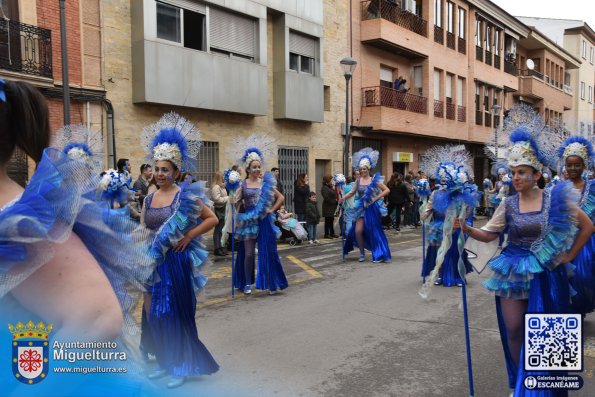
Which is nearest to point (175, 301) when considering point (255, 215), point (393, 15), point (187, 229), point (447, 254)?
point (187, 229)

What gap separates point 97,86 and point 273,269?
7668 millimetres

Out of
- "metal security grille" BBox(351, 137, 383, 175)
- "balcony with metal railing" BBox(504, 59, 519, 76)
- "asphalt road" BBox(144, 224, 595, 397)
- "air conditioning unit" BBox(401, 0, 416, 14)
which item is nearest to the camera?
"asphalt road" BBox(144, 224, 595, 397)

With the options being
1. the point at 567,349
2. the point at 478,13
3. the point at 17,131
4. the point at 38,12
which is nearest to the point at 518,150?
the point at 567,349

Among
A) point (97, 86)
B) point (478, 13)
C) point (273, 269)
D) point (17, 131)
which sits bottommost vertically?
point (273, 269)

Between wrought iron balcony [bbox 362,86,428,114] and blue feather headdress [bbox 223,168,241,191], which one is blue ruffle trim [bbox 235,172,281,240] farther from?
wrought iron balcony [bbox 362,86,428,114]

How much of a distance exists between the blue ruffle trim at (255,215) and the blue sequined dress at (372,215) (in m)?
→ 3.37

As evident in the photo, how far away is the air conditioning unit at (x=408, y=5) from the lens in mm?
24578

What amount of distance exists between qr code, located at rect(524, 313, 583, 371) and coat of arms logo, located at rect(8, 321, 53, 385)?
3.16 m

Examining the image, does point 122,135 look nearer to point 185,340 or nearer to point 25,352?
point 185,340

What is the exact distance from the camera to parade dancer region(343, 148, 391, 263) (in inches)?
420

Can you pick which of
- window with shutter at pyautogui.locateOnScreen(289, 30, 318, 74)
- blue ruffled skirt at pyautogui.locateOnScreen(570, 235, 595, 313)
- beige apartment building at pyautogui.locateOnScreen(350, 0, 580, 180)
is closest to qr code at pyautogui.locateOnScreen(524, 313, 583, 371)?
blue ruffled skirt at pyautogui.locateOnScreen(570, 235, 595, 313)

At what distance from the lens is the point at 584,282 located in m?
5.34

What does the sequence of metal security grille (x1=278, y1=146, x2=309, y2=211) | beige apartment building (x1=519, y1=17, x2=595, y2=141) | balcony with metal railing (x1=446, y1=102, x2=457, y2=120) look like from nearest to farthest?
metal security grille (x1=278, y1=146, x2=309, y2=211) → balcony with metal railing (x1=446, y1=102, x2=457, y2=120) → beige apartment building (x1=519, y1=17, x2=595, y2=141)

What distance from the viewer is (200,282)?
472cm
